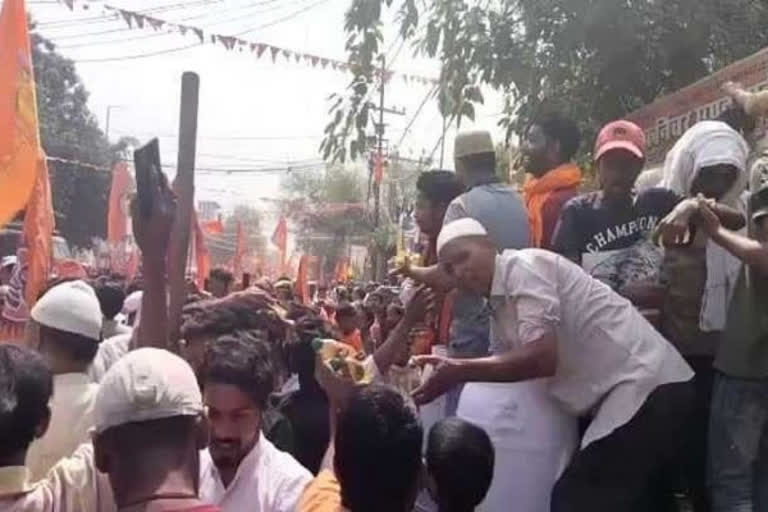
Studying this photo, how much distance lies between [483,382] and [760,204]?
1042 millimetres

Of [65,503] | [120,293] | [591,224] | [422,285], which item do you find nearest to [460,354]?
[422,285]

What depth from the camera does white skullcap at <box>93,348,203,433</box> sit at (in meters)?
2.28

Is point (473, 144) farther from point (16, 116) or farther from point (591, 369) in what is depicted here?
point (16, 116)

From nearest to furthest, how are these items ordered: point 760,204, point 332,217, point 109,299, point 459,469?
1. point 459,469
2. point 760,204
3. point 109,299
4. point 332,217

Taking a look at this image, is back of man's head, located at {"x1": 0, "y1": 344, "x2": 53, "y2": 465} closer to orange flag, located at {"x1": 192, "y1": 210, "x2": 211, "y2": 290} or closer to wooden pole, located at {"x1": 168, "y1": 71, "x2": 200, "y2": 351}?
wooden pole, located at {"x1": 168, "y1": 71, "x2": 200, "y2": 351}

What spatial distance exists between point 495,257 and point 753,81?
7.64 feet

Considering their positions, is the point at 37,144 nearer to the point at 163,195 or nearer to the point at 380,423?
the point at 163,195

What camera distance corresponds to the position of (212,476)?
312cm

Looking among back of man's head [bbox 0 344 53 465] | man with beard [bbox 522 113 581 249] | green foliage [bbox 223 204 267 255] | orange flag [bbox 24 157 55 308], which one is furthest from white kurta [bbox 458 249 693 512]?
green foliage [bbox 223 204 267 255]

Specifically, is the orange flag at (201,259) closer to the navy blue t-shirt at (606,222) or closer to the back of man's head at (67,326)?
the navy blue t-shirt at (606,222)

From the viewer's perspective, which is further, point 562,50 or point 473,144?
point 562,50

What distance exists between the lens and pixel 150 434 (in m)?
2.26

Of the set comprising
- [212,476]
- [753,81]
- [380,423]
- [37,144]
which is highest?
[753,81]

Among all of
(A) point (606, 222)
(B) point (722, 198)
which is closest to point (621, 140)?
(A) point (606, 222)
